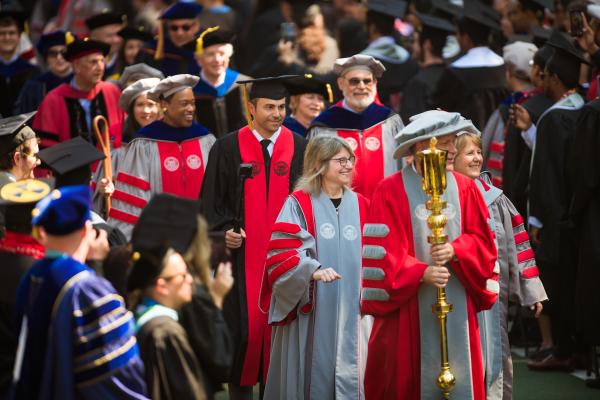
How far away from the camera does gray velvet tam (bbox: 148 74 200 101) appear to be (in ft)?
33.5

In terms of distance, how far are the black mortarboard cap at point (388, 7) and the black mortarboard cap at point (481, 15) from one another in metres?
0.82

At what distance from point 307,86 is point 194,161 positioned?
1.27m

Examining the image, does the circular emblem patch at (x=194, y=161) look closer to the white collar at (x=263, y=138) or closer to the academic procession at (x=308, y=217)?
the academic procession at (x=308, y=217)

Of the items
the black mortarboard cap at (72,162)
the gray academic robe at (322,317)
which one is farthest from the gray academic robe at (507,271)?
the black mortarboard cap at (72,162)

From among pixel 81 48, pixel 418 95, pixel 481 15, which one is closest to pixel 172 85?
pixel 81 48

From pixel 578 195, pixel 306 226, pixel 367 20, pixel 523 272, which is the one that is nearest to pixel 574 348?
pixel 578 195

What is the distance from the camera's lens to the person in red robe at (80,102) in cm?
1209

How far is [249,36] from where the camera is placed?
17.8 metres

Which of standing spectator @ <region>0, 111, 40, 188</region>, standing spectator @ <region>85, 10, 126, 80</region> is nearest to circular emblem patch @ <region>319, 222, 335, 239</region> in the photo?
standing spectator @ <region>0, 111, 40, 188</region>

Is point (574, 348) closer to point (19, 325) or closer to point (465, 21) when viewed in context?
point (465, 21)

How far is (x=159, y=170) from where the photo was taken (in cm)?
1028

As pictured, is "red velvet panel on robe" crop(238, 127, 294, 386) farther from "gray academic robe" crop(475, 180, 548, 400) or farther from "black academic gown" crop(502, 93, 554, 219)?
"black academic gown" crop(502, 93, 554, 219)

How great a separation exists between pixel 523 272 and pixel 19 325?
3.90m

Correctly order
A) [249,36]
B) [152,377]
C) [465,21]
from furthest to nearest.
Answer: [249,36] → [465,21] → [152,377]
